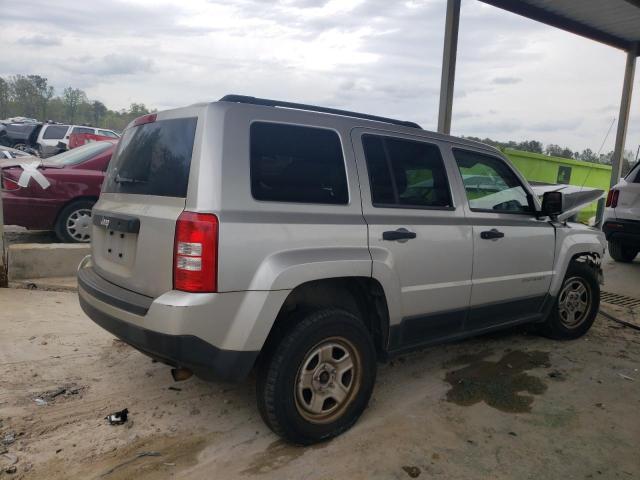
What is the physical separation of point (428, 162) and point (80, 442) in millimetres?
2783

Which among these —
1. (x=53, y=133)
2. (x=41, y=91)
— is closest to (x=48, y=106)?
(x=41, y=91)

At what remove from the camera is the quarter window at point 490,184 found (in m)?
3.84

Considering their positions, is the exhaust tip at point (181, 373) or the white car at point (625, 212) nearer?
the exhaust tip at point (181, 373)

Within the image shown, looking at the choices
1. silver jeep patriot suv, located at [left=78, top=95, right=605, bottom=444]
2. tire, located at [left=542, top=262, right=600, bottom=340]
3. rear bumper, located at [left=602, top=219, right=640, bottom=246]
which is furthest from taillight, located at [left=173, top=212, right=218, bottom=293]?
rear bumper, located at [left=602, top=219, right=640, bottom=246]

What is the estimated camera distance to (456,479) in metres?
2.69

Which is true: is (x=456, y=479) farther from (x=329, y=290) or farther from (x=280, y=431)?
(x=329, y=290)

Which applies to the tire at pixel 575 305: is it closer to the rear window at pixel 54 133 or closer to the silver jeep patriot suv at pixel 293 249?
the silver jeep patriot suv at pixel 293 249

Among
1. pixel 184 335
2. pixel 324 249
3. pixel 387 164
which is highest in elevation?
pixel 387 164

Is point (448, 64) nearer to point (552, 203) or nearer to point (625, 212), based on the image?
point (625, 212)

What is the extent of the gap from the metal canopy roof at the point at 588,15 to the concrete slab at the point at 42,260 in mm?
7580

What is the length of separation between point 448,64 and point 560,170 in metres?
6.73

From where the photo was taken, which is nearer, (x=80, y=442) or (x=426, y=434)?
(x=80, y=442)

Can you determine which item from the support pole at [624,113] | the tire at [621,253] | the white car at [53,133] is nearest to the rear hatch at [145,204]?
the tire at [621,253]

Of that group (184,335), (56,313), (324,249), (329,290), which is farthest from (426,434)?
(56,313)
